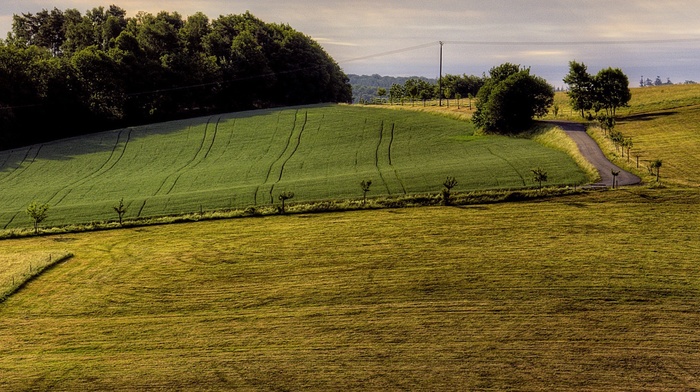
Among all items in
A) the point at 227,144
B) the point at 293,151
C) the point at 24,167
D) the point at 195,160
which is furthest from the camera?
the point at 227,144

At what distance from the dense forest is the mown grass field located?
9.06m

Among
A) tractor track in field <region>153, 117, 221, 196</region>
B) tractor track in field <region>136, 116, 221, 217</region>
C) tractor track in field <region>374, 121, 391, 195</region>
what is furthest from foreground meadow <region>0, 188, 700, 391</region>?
tractor track in field <region>153, 117, 221, 196</region>

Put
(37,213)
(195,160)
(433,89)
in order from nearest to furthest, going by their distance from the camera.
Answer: (37,213)
(195,160)
(433,89)

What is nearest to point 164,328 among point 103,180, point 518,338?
point 518,338

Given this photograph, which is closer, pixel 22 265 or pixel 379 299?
pixel 379 299

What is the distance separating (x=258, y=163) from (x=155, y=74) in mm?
49355

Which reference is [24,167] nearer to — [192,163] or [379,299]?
[192,163]

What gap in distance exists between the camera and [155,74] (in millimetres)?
121438

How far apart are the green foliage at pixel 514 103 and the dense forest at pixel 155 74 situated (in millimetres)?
58851

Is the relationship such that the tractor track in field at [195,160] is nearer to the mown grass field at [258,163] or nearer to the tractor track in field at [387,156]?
the mown grass field at [258,163]

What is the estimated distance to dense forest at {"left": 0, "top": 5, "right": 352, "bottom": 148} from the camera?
360ft

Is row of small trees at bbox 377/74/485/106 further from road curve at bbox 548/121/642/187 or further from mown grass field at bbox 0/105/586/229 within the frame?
road curve at bbox 548/121/642/187

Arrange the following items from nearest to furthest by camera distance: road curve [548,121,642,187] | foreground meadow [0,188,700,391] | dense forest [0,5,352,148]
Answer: foreground meadow [0,188,700,391], road curve [548,121,642,187], dense forest [0,5,352,148]

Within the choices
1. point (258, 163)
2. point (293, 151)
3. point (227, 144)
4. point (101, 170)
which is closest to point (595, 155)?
point (293, 151)
